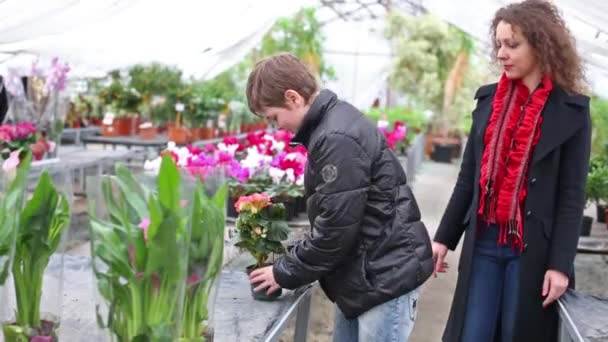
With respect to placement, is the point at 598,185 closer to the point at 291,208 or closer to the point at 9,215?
the point at 291,208

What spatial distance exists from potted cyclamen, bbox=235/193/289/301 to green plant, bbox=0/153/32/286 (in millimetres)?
673

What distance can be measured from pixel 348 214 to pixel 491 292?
2.02 ft

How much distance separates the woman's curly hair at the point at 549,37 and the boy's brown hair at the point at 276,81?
1.84 feet

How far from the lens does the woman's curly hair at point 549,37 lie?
5.88 ft

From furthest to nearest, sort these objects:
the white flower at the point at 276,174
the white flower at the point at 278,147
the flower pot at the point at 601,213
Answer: the flower pot at the point at 601,213, the white flower at the point at 278,147, the white flower at the point at 276,174

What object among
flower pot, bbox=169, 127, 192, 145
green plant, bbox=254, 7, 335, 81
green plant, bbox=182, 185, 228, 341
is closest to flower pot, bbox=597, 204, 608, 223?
green plant, bbox=182, 185, 228, 341

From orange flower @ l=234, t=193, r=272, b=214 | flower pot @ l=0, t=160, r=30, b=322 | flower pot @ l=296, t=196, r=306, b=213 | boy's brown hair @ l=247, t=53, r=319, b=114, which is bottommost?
flower pot @ l=296, t=196, r=306, b=213

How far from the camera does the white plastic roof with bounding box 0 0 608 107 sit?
4371 mm

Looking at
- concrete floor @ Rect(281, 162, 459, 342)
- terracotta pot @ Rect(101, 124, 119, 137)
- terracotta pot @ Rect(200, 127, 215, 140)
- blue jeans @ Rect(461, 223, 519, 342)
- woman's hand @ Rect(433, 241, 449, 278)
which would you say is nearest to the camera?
blue jeans @ Rect(461, 223, 519, 342)

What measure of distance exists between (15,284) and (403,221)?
802 millimetres

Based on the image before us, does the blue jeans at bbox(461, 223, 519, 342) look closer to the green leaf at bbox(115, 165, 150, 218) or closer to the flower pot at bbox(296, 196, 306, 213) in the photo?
the green leaf at bbox(115, 165, 150, 218)

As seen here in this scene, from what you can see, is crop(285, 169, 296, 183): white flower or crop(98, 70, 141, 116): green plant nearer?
crop(285, 169, 296, 183): white flower

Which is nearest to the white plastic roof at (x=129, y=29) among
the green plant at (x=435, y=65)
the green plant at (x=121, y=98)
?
the green plant at (x=121, y=98)

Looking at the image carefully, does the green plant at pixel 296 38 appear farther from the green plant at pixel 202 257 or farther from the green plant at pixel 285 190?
the green plant at pixel 202 257
